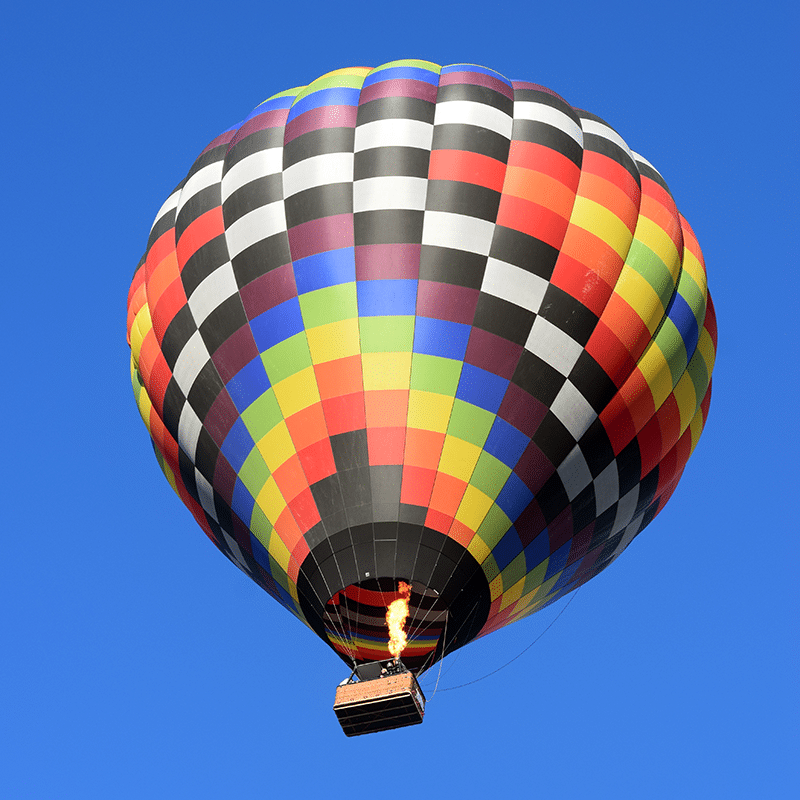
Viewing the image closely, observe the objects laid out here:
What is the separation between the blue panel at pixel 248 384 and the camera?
12703 millimetres

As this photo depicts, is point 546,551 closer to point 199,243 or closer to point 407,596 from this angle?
point 407,596

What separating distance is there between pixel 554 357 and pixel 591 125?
2.96 m

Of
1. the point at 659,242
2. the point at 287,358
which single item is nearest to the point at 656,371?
the point at 659,242

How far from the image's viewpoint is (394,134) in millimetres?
13438

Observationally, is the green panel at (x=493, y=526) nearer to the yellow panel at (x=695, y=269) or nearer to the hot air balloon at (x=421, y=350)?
the hot air balloon at (x=421, y=350)

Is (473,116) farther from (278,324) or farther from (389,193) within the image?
(278,324)

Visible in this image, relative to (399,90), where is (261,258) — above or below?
below

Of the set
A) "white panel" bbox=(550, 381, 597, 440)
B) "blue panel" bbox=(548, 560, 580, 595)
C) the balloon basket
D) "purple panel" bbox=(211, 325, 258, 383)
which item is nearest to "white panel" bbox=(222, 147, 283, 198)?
"purple panel" bbox=(211, 325, 258, 383)

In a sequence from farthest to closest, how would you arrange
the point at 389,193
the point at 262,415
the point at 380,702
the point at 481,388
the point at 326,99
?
the point at 326,99 → the point at 389,193 → the point at 262,415 → the point at 481,388 → the point at 380,702

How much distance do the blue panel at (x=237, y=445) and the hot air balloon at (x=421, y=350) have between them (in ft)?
0.07

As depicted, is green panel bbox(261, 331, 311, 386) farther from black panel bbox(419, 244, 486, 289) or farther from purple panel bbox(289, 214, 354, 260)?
black panel bbox(419, 244, 486, 289)

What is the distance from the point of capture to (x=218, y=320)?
1315 centimetres

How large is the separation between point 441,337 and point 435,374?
1.09 feet

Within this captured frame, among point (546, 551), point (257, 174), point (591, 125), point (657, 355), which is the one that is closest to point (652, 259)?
point (657, 355)
